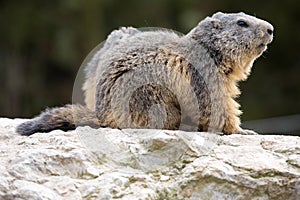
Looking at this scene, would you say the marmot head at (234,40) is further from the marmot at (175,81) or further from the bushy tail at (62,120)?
the bushy tail at (62,120)

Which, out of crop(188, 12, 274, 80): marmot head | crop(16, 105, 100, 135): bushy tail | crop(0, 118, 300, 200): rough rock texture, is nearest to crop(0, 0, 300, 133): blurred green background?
crop(188, 12, 274, 80): marmot head

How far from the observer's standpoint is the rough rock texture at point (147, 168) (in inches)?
97.6

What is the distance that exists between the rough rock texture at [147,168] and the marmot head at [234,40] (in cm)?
66

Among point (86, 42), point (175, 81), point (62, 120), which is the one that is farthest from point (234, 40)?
point (86, 42)

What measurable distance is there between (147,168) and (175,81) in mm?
651

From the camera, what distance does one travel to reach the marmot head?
338 centimetres

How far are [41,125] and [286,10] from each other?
6.19m

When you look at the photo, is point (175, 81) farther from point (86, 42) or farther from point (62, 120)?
point (86, 42)

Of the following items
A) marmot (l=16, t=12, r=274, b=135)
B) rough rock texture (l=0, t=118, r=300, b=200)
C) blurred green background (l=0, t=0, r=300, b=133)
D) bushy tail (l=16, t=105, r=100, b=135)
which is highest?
blurred green background (l=0, t=0, r=300, b=133)

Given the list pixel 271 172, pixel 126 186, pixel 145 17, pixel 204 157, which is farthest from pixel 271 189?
pixel 145 17

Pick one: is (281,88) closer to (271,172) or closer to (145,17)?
(145,17)

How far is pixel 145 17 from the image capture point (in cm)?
879

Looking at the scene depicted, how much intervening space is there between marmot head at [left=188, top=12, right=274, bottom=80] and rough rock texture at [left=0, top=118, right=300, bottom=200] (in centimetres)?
66

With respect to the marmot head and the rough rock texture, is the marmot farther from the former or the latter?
the rough rock texture
